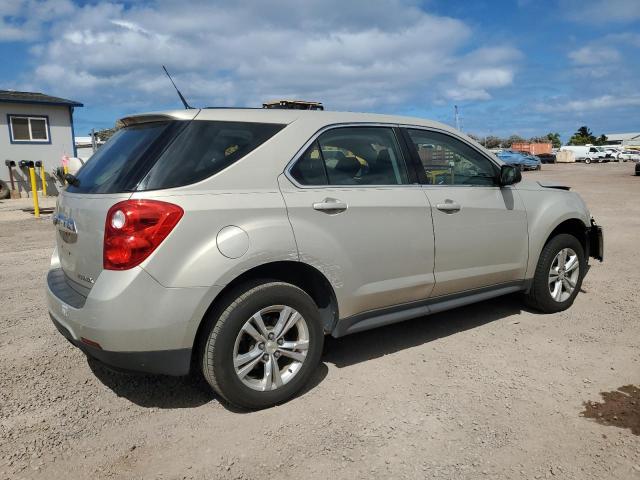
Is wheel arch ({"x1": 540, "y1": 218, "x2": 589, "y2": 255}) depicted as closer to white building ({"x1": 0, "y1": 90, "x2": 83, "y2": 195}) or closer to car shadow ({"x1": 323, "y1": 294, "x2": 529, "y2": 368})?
car shadow ({"x1": 323, "y1": 294, "x2": 529, "y2": 368})

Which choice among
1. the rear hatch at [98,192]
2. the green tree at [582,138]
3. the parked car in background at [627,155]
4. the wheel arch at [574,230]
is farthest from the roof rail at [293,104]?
the green tree at [582,138]

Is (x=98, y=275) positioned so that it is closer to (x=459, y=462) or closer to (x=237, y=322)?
(x=237, y=322)

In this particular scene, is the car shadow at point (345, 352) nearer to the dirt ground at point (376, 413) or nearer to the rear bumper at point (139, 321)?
the dirt ground at point (376, 413)

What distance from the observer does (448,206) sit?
3820 millimetres

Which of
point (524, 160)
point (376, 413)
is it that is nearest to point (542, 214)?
point (376, 413)

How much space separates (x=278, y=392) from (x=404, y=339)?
4.83 feet

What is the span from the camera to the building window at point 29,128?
21.0 meters

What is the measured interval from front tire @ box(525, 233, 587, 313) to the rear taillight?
3.31 metres

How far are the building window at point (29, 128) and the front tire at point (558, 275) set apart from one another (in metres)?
22.0

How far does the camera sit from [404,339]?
427cm

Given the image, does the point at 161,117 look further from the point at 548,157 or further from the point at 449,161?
the point at 548,157

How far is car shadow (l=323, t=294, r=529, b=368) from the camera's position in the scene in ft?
13.1

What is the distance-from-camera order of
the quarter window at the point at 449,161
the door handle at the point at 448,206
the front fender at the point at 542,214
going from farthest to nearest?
1. the front fender at the point at 542,214
2. the quarter window at the point at 449,161
3. the door handle at the point at 448,206

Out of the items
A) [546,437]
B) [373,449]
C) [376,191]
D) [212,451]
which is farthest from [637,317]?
[212,451]
